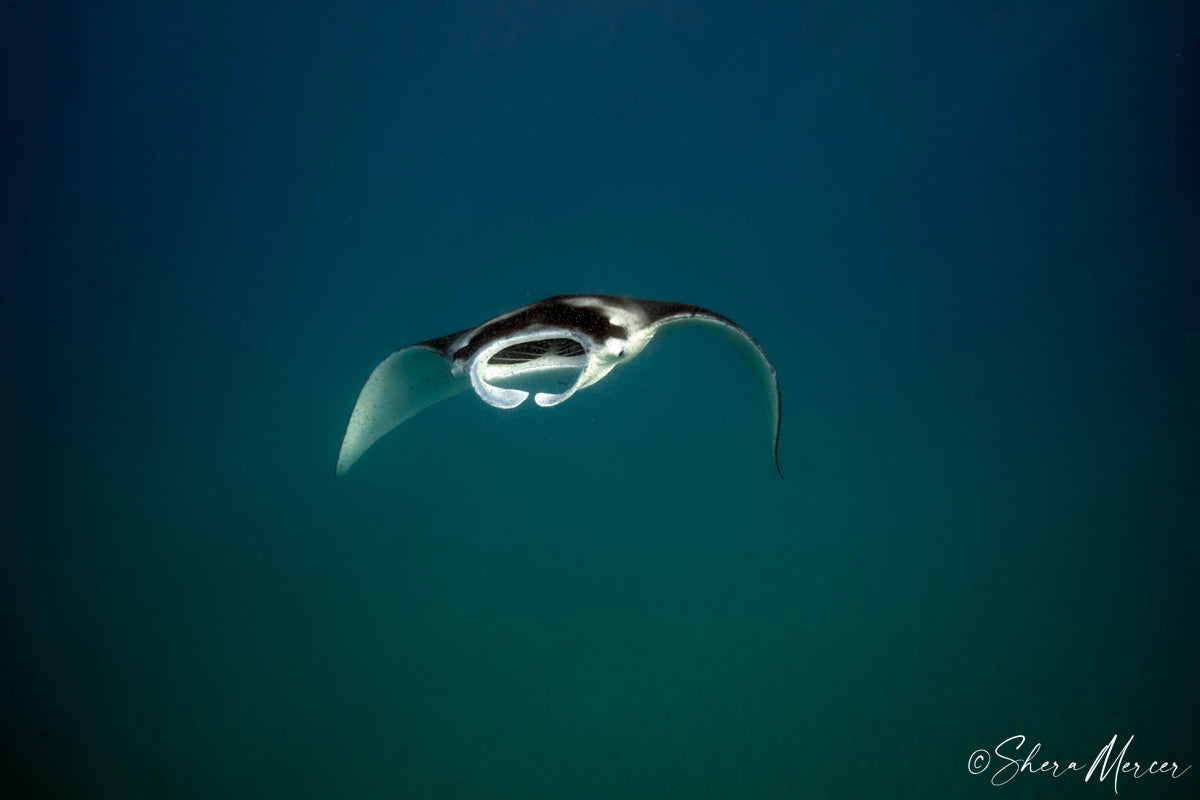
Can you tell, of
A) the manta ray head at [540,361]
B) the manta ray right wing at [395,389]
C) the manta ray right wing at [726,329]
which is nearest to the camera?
the manta ray head at [540,361]

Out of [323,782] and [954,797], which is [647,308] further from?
[954,797]

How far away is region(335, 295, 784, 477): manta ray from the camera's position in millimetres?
1450

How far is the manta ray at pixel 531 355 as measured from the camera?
4.76 feet

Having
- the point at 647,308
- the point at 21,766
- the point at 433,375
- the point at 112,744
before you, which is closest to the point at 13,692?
the point at 21,766

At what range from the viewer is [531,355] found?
77.0 inches

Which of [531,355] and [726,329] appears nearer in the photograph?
[726,329]

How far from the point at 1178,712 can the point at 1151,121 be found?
5.23m

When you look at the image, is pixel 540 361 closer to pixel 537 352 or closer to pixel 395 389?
pixel 537 352
